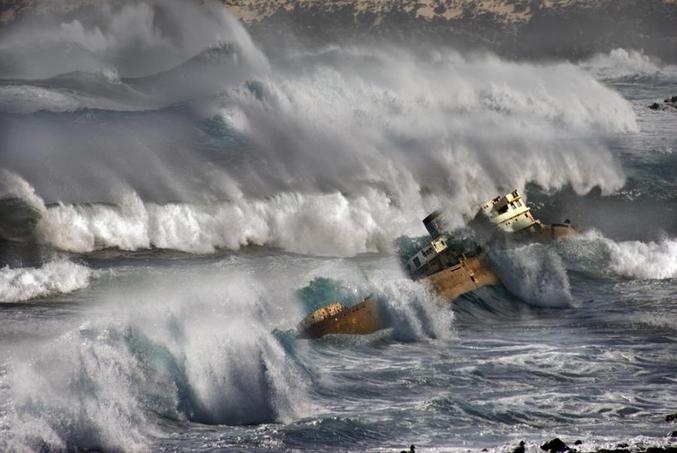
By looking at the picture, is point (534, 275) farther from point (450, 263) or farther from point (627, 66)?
point (627, 66)

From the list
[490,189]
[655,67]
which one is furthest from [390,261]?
[655,67]

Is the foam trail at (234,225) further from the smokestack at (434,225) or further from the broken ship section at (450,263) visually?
the broken ship section at (450,263)

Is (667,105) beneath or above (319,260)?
above

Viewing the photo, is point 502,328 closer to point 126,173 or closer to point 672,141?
point 126,173

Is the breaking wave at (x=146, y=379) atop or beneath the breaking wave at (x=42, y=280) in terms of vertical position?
beneath

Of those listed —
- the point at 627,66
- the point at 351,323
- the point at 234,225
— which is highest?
the point at 627,66

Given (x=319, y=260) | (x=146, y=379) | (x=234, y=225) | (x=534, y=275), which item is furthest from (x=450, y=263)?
(x=146, y=379)

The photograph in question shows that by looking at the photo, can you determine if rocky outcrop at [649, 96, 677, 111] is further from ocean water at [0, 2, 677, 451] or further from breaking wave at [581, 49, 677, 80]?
breaking wave at [581, 49, 677, 80]

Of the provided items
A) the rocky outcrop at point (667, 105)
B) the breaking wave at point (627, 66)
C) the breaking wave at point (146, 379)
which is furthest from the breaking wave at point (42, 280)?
the breaking wave at point (627, 66)
